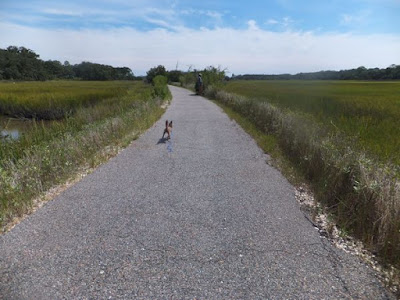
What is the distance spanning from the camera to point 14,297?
246 centimetres

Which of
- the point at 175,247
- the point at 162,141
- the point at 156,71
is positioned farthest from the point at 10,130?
the point at 156,71

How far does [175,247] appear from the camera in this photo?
3.27m

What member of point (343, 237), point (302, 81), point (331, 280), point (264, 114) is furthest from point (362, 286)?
point (302, 81)

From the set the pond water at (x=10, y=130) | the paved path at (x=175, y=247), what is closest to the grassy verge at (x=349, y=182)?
the paved path at (x=175, y=247)

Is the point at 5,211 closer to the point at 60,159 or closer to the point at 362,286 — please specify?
the point at 60,159

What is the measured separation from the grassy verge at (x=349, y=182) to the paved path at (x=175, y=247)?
50 centimetres

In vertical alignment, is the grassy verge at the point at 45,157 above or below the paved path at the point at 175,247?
above

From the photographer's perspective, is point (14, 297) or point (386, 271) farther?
point (386, 271)

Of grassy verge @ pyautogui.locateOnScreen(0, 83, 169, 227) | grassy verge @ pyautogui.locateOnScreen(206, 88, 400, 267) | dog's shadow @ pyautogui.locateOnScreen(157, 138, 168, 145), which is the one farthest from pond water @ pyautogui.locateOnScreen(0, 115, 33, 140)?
grassy verge @ pyautogui.locateOnScreen(206, 88, 400, 267)

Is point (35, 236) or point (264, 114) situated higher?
point (264, 114)

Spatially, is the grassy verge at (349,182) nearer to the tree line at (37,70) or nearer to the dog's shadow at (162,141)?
the dog's shadow at (162,141)

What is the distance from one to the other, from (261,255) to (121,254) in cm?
155

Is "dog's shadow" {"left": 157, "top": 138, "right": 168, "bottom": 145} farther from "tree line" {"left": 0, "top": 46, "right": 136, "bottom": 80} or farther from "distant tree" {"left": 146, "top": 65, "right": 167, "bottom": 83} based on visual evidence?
"tree line" {"left": 0, "top": 46, "right": 136, "bottom": 80}

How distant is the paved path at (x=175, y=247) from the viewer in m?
2.61
